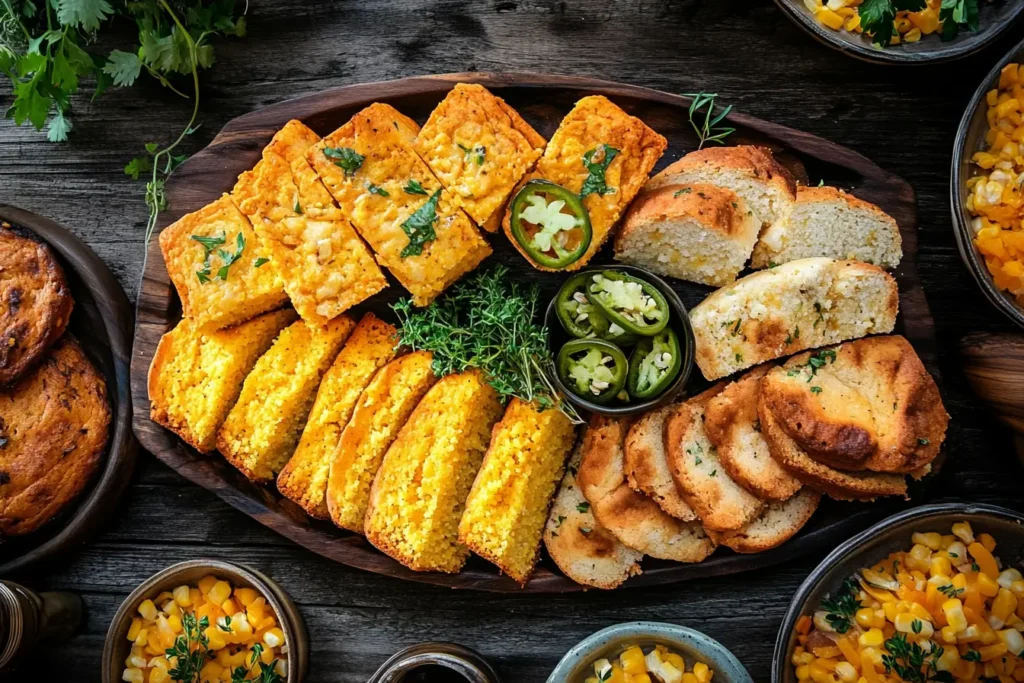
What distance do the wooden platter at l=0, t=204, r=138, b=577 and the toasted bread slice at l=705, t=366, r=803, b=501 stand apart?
3.21 metres

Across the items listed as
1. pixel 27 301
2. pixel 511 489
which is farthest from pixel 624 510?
pixel 27 301

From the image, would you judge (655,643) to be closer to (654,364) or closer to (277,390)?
(654,364)

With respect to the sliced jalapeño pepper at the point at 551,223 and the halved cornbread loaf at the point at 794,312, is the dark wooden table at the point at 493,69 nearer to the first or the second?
the halved cornbread loaf at the point at 794,312

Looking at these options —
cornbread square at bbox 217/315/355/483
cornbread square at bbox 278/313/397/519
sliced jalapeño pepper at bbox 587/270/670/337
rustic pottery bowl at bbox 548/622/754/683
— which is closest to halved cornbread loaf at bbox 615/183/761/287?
sliced jalapeño pepper at bbox 587/270/670/337

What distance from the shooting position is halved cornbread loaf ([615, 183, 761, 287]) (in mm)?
3826

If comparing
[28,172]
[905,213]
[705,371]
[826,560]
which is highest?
[905,213]

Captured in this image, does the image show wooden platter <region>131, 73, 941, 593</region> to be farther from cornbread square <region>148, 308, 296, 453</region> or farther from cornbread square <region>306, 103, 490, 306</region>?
cornbread square <region>306, 103, 490, 306</region>

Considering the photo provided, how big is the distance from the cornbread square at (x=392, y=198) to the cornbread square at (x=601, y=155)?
1.04 ft

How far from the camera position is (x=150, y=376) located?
13.9 ft

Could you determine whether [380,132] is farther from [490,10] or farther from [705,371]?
[705,371]

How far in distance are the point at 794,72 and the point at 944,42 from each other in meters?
0.72

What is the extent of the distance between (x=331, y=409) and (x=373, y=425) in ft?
0.79

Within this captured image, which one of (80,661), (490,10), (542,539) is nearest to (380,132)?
(490,10)

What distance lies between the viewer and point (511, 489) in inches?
156
